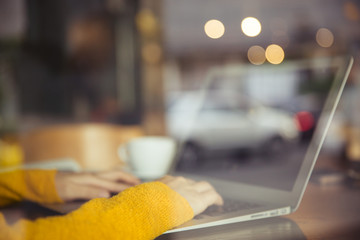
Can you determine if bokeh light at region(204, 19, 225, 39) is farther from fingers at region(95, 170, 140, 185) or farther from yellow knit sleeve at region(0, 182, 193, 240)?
yellow knit sleeve at region(0, 182, 193, 240)

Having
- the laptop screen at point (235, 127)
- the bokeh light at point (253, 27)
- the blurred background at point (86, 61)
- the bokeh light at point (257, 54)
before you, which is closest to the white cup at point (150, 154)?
the blurred background at point (86, 61)

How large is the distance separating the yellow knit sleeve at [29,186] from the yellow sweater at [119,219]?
0.16 m

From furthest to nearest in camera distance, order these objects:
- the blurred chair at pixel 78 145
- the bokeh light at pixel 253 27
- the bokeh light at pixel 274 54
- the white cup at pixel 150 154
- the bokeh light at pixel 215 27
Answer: the bokeh light at pixel 274 54
the bokeh light at pixel 215 27
the bokeh light at pixel 253 27
the blurred chair at pixel 78 145
the white cup at pixel 150 154

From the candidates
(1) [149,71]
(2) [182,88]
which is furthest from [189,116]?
(2) [182,88]

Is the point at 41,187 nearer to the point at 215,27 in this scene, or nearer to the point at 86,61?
the point at 86,61

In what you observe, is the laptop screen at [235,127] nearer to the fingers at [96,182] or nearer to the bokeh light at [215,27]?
the bokeh light at [215,27]

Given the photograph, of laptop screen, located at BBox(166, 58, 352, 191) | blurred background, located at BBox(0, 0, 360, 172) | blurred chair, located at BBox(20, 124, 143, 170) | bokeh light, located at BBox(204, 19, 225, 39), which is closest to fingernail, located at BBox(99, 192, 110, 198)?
blurred chair, located at BBox(20, 124, 143, 170)

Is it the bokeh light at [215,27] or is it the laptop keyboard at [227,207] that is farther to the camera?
the bokeh light at [215,27]

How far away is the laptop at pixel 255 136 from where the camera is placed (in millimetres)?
454

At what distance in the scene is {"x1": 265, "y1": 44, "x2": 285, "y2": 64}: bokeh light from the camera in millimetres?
8745

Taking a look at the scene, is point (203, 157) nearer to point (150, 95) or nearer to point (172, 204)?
point (150, 95)

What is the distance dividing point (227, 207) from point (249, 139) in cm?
438

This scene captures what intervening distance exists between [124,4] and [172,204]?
318 cm

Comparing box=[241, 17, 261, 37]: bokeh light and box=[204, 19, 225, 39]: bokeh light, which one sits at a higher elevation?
box=[204, 19, 225, 39]: bokeh light
